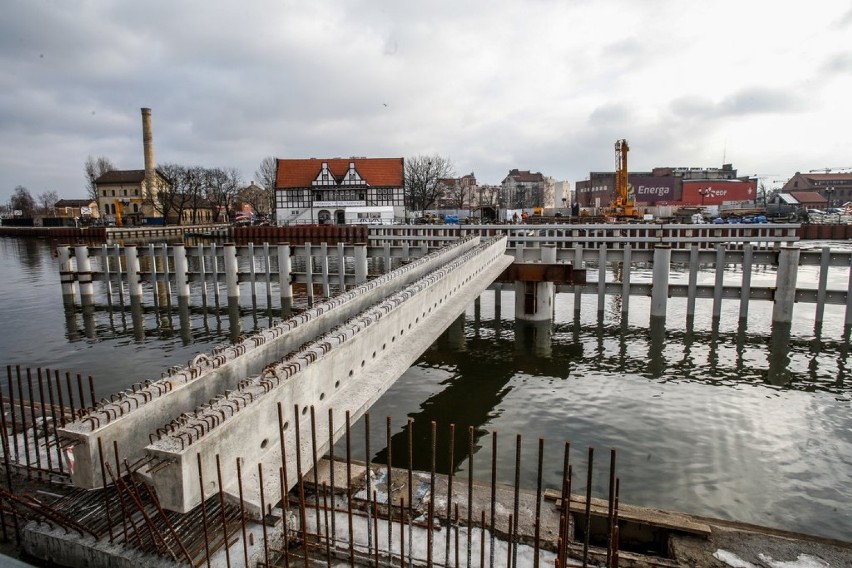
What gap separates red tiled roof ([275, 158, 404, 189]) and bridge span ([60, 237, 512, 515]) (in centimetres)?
6961

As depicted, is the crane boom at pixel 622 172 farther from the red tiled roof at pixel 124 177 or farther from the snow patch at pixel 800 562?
the red tiled roof at pixel 124 177

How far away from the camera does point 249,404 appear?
224 inches

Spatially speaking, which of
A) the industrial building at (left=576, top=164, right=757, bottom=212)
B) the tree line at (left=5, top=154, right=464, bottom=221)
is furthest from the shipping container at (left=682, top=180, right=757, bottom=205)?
the tree line at (left=5, top=154, right=464, bottom=221)

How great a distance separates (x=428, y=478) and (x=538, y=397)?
27.1ft

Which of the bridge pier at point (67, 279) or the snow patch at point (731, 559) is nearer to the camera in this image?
the snow patch at point (731, 559)

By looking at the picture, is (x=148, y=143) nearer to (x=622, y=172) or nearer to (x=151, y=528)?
(x=622, y=172)

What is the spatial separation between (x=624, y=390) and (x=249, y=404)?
12.5 m

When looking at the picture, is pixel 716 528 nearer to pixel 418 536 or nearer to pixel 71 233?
pixel 418 536

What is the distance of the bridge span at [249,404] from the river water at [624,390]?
3.20 metres

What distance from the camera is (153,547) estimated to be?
547 centimetres

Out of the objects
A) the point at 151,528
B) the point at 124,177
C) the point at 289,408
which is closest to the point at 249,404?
the point at 289,408

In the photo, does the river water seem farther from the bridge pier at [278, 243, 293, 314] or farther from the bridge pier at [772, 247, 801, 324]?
the bridge pier at [278, 243, 293, 314]

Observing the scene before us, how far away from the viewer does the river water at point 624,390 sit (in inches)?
407

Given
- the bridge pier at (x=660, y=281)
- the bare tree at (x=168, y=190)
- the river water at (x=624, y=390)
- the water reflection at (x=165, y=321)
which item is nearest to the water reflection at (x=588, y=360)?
the river water at (x=624, y=390)
